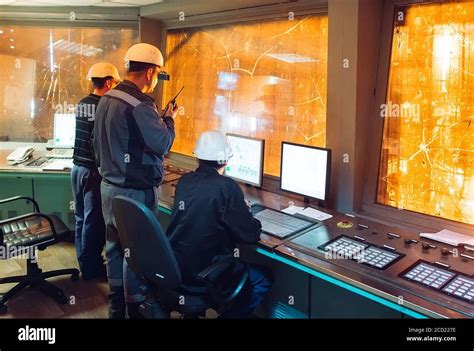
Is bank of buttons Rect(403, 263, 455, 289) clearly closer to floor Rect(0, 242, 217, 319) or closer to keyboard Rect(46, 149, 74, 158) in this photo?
floor Rect(0, 242, 217, 319)

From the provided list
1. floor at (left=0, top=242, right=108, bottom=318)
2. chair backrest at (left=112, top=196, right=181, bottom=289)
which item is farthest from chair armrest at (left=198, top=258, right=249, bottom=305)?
floor at (left=0, top=242, right=108, bottom=318)

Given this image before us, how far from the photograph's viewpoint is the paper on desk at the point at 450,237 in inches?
83.9

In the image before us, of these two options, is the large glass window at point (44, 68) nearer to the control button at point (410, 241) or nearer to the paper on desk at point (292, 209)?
the paper on desk at point (292, 209)

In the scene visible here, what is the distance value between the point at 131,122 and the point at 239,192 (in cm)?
81

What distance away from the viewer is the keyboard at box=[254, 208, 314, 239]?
234cm

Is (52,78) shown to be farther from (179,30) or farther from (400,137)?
(400,137)

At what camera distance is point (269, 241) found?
2230 millimetres

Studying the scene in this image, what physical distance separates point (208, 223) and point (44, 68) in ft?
9.76

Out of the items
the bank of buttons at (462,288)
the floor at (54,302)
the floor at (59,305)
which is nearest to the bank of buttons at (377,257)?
the bank of buttons at (462,288)

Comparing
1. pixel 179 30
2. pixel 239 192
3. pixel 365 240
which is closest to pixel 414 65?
pixel 365 240

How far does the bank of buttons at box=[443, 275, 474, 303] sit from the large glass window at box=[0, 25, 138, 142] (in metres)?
3.44

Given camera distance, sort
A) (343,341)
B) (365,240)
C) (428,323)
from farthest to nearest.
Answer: (365,240)
(343,341)
(428,323)

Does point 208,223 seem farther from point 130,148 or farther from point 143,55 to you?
point 143,55

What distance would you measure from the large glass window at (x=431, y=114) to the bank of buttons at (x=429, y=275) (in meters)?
0.57
